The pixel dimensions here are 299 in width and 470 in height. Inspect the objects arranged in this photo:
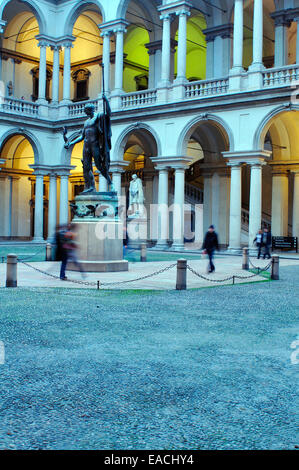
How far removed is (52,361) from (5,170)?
3038 cm

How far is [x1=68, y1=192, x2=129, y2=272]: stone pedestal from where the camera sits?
1507 cm

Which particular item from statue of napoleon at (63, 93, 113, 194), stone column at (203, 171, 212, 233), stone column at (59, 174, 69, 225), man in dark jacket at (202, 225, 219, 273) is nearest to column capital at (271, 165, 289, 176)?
→ stone column at (203, 171, 212, 233)

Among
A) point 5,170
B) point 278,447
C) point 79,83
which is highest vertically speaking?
point 79,83

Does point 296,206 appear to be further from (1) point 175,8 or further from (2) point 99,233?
(2) point 99,233

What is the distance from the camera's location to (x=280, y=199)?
27.5 metres

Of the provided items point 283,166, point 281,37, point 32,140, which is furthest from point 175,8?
point 32,140

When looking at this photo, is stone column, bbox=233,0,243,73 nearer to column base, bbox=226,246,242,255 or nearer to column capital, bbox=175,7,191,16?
column capital, bbox=175,7,191,16

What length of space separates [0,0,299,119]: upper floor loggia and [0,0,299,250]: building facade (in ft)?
0.23

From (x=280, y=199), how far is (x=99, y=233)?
14.9 metres

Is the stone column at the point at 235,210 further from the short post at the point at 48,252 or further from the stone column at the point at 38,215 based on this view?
the stone column at the point at 38,215

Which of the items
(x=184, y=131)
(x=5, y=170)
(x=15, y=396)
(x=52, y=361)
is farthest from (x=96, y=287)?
(x=5, y=170)

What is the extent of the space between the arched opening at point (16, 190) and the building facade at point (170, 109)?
8 cm

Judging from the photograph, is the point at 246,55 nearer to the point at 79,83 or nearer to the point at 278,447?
the point at 79,83

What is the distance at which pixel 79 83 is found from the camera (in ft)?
123
